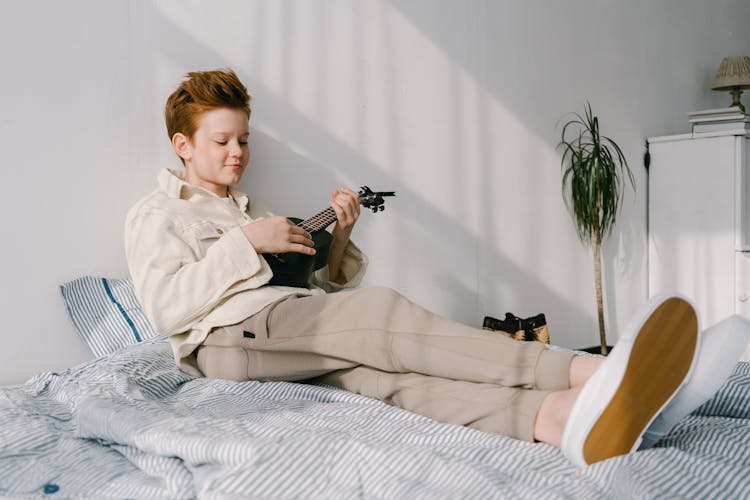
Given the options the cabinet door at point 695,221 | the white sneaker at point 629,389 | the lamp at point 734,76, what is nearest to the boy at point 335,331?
the white sneaker at point 629,389

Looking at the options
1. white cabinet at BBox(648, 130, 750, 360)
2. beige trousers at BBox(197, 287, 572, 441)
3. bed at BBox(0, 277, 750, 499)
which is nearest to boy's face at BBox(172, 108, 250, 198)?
beige trousers at BBox(197, 287, 572, 441)

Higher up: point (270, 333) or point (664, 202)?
point (664, 202)

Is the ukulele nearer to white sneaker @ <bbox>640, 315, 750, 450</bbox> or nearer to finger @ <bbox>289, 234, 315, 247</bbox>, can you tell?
finger @ <bbox>289, 234, 315, 247</bbox>

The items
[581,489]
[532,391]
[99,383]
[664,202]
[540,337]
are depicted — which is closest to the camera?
[581,489]

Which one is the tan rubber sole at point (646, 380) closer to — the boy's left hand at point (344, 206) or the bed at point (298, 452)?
the bed at point (298, 452)

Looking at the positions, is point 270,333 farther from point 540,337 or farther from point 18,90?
point 540,337

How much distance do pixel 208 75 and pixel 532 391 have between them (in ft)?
4.15

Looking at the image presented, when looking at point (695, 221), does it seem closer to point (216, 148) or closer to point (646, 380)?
point (216, 148)

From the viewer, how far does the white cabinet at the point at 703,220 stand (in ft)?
11.4

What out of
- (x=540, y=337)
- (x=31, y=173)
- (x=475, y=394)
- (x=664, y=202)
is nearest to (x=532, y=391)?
(x=475, y=394)

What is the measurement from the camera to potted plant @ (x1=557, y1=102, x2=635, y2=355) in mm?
3246

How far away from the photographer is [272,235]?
70.2 inches

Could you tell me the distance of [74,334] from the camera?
2014 mm

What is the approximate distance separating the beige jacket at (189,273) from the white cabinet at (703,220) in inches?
96.4
